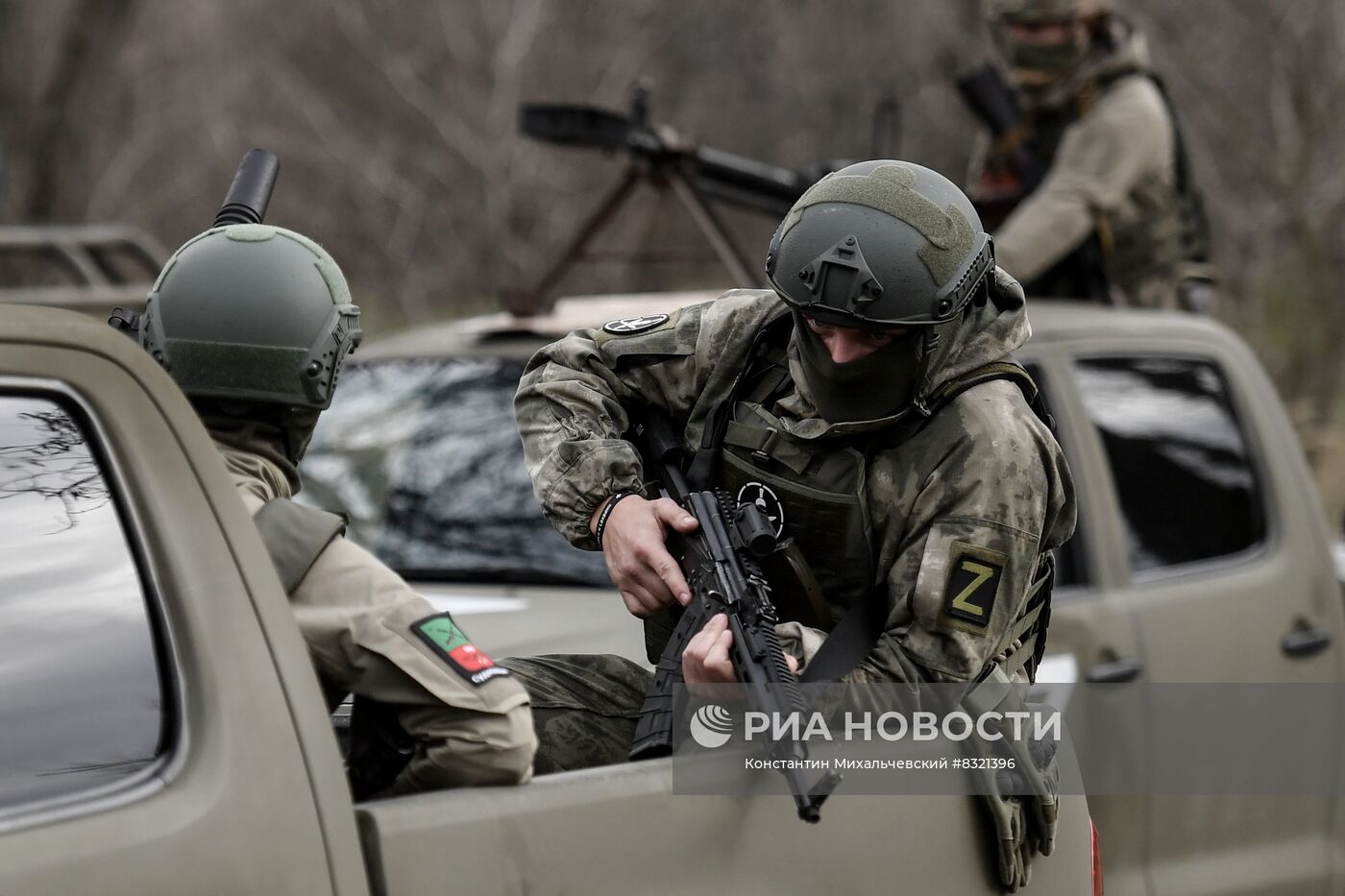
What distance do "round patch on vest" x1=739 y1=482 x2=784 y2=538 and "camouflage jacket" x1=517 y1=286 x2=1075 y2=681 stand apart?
11 cm

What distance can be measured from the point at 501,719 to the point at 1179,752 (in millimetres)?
2486

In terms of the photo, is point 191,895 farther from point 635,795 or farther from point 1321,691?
point 1321,691

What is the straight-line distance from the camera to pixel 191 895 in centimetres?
165

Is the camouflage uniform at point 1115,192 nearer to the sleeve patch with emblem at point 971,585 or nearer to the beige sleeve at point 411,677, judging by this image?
the sleeve patch with emblem at point 971,585

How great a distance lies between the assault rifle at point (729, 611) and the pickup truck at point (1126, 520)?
1.16 metres

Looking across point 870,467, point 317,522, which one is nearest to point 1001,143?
point 870,467

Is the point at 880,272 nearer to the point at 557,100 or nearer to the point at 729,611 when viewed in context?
the point at 729,611

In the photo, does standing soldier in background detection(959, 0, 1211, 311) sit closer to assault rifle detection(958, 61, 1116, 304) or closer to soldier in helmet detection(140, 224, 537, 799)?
assault rifle detection(958, 61, 1116, 304)

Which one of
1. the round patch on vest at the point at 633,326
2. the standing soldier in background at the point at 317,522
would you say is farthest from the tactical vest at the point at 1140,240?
the standing soldier in background at the point at 317,522

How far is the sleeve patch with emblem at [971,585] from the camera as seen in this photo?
2467 millimetres

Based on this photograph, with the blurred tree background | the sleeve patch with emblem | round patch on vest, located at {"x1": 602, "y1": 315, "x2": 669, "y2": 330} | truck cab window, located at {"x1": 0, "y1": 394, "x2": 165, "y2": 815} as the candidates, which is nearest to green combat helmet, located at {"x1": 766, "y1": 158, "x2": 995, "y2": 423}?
the sleeve patch with emblem

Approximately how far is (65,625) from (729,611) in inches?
38.2

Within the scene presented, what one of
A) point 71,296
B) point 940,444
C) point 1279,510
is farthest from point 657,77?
point 940,444

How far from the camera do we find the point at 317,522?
6.75 feet
